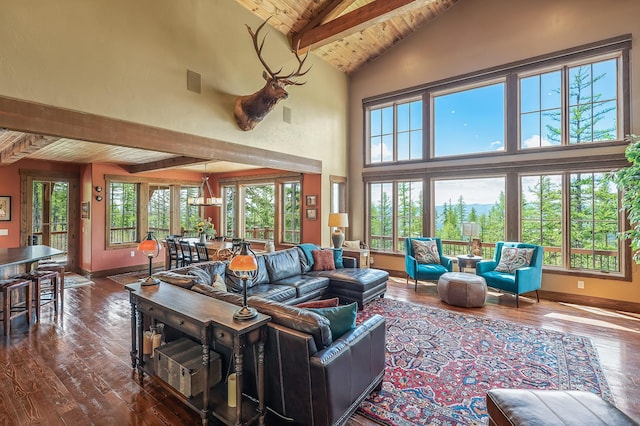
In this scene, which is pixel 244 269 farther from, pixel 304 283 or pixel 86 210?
pixel 86 210

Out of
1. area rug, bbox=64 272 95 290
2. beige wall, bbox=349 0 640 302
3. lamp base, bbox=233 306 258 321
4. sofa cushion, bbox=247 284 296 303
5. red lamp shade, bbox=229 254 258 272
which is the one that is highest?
beige wall, bbox=349 0 640 302

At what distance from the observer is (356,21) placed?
515 centimetres

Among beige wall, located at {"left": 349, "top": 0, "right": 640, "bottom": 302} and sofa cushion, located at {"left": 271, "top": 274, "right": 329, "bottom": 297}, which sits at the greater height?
beige wall, located at {"left": 349, "top": 0, "right": 640, "bottom": 302}

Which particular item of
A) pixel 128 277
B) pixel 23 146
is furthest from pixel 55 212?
pixel 23 146

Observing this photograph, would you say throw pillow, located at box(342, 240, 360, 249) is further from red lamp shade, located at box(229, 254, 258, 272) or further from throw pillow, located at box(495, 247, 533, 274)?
red lamp shade, located at box(229, 254, 258, 272)

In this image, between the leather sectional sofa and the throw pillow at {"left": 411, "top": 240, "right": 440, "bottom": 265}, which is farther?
the throw pillow at {"left": 411, "top": 240, "right": 440, "bottom": 265}

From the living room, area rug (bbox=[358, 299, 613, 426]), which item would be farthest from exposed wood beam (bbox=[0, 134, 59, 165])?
area rug (bbox=[358, 299, 613, 426])

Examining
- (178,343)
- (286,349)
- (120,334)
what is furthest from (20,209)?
(286,349)

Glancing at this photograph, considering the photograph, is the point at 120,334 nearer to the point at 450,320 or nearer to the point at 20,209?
the point at 450,320

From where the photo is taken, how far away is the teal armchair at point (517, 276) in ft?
15.8

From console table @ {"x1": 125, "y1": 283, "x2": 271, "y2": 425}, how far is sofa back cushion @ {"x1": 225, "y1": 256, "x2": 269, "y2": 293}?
1.17 metres

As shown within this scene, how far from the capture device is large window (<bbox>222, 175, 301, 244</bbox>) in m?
7.73

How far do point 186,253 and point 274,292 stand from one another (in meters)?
3.43

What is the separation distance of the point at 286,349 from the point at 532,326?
3758mm
